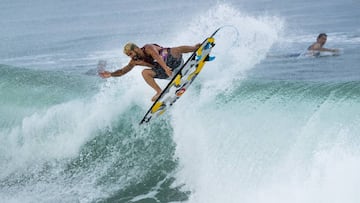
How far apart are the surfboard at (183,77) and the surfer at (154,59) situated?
0.13 meters

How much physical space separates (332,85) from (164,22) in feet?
67.1

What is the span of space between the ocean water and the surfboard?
4.75 feet

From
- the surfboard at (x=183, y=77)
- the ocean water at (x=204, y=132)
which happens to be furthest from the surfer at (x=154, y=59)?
the ocean water at (x=204, y=132)

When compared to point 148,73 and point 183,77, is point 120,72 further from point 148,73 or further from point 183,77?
point 183,77

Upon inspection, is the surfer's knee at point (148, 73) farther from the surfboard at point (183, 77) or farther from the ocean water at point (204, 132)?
the ocean water at point (204, 132)

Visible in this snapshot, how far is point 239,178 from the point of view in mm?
9344

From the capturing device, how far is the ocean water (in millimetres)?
8945

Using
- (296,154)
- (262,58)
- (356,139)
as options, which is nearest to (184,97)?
(296,154)

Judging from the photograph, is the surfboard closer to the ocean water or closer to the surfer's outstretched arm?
the surfer's outstretched arm

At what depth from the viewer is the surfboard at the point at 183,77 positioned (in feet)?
29.8

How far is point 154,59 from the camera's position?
867cm

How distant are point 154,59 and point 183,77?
2.59 feet

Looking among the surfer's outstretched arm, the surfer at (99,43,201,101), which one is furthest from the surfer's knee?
the surfer's outstretched arm

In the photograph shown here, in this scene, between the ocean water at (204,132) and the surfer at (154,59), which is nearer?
the surfer at (154,59)
